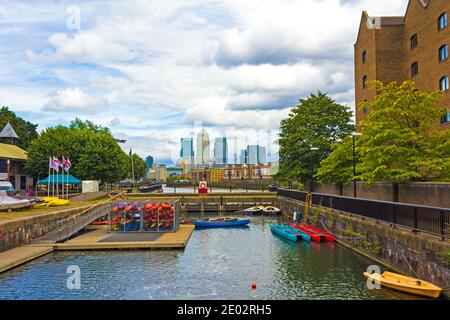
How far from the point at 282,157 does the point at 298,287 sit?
40.4m

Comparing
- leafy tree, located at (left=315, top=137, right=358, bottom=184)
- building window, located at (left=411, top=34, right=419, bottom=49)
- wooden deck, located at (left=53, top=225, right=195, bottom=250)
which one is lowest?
wooden deck, located at (left=53, top=225, right=195, bottom=250)

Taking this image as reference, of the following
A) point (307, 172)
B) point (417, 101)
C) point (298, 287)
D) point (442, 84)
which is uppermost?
point (442, 84)

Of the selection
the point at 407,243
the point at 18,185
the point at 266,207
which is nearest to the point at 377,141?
the point at 407,243

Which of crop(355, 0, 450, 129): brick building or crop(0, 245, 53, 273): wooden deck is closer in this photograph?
crop(0, 245, 53, 273): wooden deck

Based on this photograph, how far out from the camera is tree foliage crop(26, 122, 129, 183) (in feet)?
244

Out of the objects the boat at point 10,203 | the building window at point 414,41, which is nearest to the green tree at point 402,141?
the building window at point 414,41

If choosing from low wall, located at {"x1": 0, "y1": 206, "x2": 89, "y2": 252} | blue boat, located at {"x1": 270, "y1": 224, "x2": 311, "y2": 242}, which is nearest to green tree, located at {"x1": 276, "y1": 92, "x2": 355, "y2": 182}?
blue boat, located at {"x1": 270, "y1": 224, "x2": 311, "y2": 242}

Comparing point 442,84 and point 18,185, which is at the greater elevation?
point 442,84

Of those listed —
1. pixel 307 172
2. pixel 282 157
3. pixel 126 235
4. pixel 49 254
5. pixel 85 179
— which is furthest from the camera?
pixel 85 179

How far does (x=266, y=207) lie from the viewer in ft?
217

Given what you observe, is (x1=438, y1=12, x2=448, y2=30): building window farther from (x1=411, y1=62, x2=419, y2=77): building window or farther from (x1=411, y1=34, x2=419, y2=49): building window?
(x1=411, y1=62, x2=419, y2=77): building window

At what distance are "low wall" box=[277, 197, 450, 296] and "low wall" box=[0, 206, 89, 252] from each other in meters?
25.8

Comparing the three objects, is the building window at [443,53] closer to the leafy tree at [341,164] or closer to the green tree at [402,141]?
the leafy tree at [341,164]

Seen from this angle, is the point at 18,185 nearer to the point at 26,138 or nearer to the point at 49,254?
the point at 26,138
